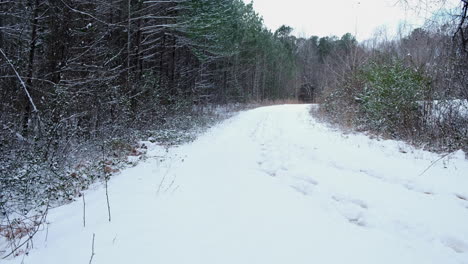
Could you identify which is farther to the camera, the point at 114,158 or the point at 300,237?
the point at 114,158

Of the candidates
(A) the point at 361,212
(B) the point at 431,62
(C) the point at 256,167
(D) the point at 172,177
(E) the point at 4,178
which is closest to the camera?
(A) the point at 361,212

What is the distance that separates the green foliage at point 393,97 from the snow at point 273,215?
3082 mm

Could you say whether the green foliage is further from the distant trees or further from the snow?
the snow

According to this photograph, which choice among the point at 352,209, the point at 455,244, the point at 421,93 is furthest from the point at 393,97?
the point at 455,244

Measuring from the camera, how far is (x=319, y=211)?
3.32 meters

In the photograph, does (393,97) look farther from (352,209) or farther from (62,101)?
(62,101)

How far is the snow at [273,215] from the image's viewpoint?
2.39m

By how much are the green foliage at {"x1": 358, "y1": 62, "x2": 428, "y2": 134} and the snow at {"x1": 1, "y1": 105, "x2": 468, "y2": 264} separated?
3.08 meters

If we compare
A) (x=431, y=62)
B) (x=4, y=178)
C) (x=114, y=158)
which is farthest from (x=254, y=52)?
(x=4, y=178)

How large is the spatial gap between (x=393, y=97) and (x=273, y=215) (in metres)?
7.75

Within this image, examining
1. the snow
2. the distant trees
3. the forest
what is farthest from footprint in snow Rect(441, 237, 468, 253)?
the distant trees

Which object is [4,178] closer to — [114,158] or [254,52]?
[114,158]

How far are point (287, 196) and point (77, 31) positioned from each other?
6793mm

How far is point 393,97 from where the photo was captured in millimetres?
8930
